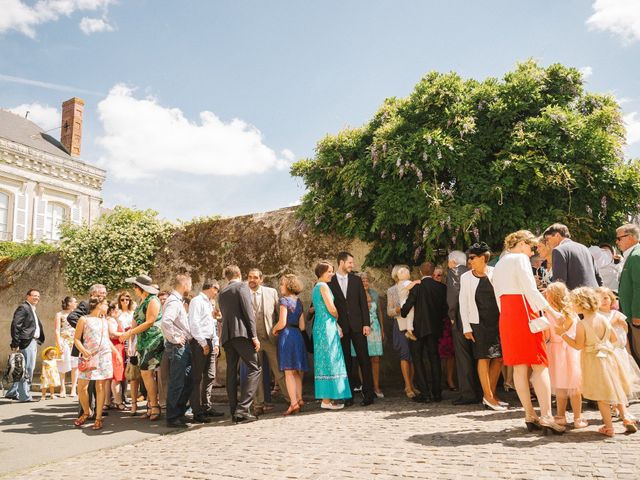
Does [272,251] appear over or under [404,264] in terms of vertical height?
over

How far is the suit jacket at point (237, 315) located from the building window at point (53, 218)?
98.1 feet

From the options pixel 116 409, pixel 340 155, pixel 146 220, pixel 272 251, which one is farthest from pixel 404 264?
pixel 146 220

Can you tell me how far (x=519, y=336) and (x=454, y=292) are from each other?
1.98 metres

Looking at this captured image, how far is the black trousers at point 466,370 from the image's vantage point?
6.18 meters

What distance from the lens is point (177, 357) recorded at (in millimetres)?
6273

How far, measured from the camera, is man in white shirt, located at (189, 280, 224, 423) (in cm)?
640

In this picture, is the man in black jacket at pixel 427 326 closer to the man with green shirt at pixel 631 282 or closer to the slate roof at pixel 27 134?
the man with green shirt at pixel 631 282

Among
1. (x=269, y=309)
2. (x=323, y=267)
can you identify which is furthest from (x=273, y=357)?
(x=323, y=267)

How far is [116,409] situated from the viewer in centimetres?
786

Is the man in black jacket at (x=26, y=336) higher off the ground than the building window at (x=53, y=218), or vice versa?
the building window at (x=53, y=218)

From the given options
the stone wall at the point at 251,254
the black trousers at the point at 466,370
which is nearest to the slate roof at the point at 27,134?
the stone wall at the point at 251,254

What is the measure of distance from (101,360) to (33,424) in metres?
1.39

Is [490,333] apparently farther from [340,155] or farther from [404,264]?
[340,155]

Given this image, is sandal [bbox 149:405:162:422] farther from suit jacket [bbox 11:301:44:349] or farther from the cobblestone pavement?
suit jacket [bbox 11:301:44:349]
